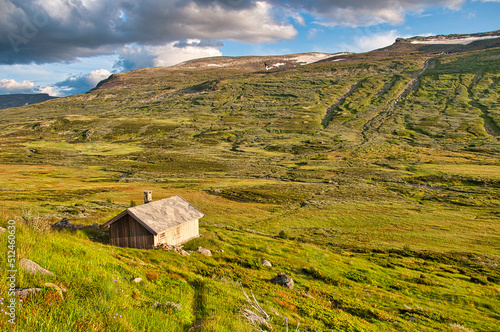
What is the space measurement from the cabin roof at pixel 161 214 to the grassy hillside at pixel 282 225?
130 inches

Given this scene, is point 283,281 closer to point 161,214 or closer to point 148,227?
point 148,227

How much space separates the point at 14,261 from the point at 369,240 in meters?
44.6

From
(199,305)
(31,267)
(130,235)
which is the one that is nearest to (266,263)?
(130,235)

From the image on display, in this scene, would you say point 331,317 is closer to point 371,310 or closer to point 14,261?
point 371,310

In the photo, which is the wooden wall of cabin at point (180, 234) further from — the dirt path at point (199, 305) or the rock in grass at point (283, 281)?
the dirt path at point (199, 305)

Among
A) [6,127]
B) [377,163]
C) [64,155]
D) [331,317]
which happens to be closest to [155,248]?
[331,317]

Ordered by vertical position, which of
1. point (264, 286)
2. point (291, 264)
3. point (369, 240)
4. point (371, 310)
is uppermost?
point (264, 286)

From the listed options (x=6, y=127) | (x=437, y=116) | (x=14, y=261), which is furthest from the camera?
(x=6, y=127)

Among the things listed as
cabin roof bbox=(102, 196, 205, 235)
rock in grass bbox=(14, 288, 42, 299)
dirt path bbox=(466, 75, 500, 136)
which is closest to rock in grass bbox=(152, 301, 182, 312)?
rock in grass bbox=(14, 288, 42, 299)

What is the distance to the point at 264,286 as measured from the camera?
1966 cm

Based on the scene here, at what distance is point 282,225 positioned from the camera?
166 ft

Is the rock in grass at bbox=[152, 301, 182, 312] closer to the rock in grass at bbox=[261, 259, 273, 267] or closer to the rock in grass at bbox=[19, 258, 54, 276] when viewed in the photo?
the rock in grass at bbox=[19, 258, 54, 276]

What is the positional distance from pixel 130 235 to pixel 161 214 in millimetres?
3818

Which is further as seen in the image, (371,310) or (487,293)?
(487,293)
